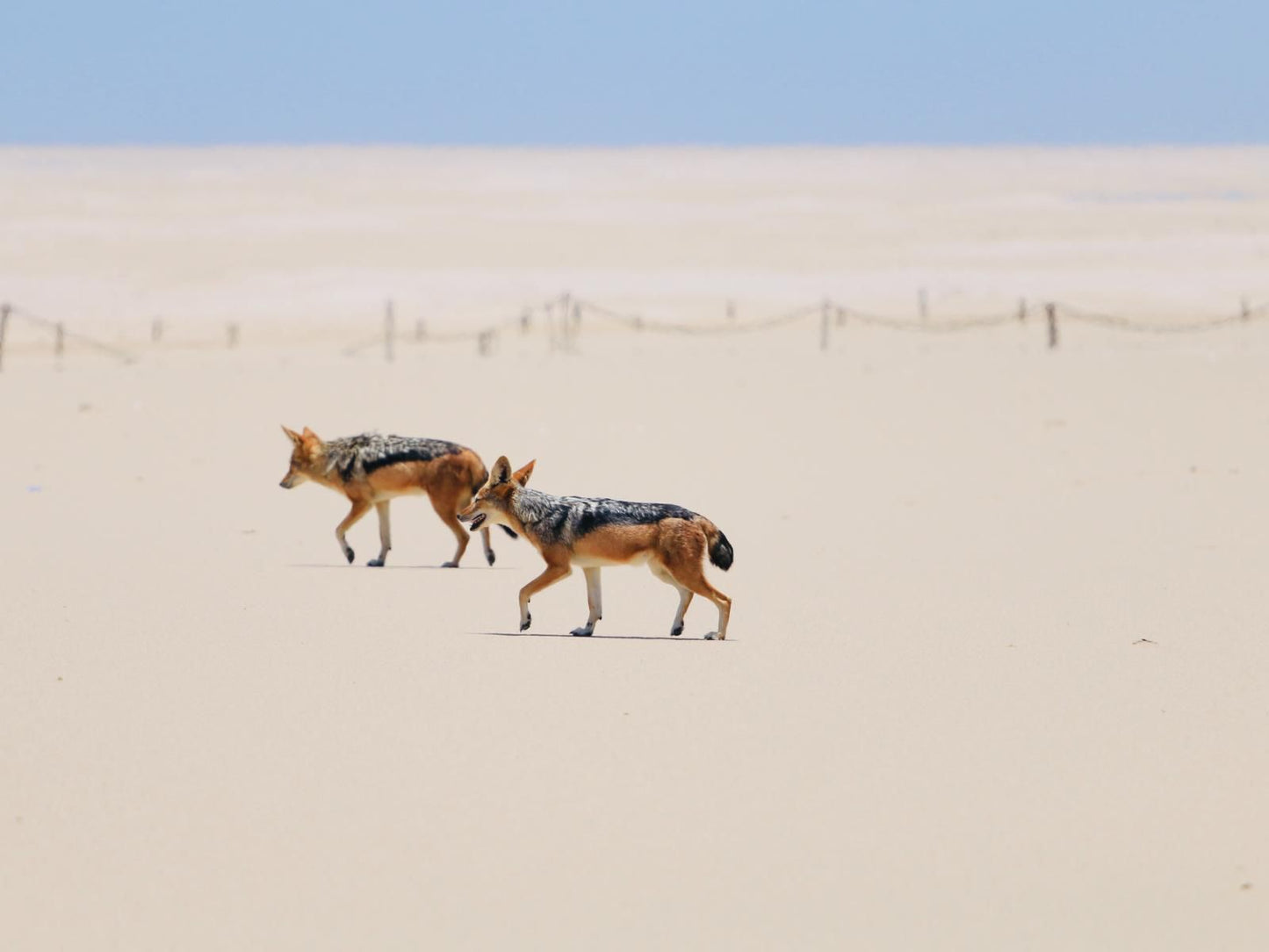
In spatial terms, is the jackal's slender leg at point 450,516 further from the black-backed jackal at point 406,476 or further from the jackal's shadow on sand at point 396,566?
the jackal's shadow on sand at point 396,566

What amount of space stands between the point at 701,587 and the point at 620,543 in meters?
0.52

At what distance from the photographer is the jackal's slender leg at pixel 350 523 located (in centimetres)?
1489

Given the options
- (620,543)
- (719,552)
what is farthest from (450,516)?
(719,552)

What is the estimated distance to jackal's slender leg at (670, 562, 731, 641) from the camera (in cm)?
1080

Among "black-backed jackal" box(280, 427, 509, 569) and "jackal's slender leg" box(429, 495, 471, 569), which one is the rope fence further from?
"jackal's slender leg" box(429, 495, 471, 569)

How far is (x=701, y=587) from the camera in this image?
1082 centimetres

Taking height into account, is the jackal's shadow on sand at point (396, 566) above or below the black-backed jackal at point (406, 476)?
below

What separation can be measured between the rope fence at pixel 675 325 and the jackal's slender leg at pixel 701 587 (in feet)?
95.5

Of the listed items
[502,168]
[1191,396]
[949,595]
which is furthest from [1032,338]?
[502,168]

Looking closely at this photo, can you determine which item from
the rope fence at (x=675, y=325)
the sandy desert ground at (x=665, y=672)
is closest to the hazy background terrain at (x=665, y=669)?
the sandy desert ground at (x=665, y=672)

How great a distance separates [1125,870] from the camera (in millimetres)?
6523

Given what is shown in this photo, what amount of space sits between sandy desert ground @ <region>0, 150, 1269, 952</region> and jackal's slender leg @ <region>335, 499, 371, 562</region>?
0.95 feet

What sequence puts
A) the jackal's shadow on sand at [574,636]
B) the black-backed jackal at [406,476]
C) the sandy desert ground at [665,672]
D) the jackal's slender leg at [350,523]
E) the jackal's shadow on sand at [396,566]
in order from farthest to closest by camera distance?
the black-backed jackal at [406,476] → the jackal's slender leg at [350,523] → the jackal's shadow on sand at [396,566] → the jackal's shadow on sand at [574,636] → the sandy desert ground at [665,672]

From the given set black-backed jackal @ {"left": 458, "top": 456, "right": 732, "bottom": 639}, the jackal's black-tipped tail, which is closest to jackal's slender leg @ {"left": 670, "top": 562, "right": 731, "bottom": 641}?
black-backed jackal @ {"left": 458, "top": 456, "right": 732, "bottom": 639}
